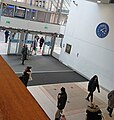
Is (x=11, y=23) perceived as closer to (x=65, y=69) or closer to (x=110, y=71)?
(x=65, y=69)

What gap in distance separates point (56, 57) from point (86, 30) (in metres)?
4.47

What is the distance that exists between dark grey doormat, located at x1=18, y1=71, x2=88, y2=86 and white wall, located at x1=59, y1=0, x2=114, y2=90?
2.72 feet

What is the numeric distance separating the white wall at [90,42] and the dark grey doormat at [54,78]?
83cm

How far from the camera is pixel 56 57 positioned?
17.2m

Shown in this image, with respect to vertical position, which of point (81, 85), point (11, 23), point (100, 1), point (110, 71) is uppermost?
point (100, 1)

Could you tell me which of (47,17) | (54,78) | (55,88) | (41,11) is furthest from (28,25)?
(55,88)

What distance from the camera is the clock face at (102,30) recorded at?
1189 cm

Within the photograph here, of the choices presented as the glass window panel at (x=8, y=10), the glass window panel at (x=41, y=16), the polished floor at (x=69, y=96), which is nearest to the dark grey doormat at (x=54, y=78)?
the polished floor at (x=69, y=96)

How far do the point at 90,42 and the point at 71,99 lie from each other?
17.4ft

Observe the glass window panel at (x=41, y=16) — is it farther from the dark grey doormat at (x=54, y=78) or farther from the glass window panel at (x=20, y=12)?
the dark grey doormat at (x=54, y=78)

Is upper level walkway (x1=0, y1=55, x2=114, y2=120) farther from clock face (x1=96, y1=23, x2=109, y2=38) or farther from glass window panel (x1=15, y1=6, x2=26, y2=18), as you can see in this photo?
glass window panel (x1=15, y1=6, x2=26, y2=18)

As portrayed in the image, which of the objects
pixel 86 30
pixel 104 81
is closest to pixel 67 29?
pixel 86 30

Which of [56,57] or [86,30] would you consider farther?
[56,57]

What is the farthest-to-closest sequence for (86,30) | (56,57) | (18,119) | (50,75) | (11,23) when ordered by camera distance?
(56,57), (11,23), (86,30), (50,75), (18,119)
